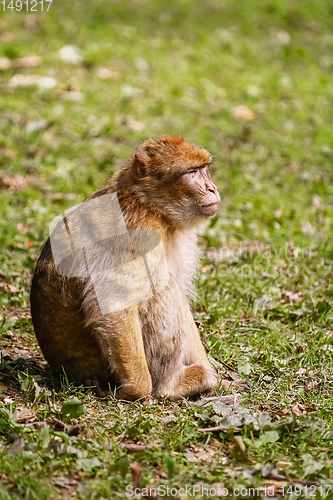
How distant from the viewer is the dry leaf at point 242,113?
9891mm

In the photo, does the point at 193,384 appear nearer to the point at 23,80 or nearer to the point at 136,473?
the point at 136,473

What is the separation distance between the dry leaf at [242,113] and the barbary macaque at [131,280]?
5.66 meters

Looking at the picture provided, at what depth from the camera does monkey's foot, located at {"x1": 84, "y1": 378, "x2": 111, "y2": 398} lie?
4148mm

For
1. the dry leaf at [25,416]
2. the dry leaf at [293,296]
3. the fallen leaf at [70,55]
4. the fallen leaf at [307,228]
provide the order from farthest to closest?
the fallen leaf at [70,55] → the fallen leaf at [307,228] → the dry leaf at [293,296] → the dry leaf at [25,416]

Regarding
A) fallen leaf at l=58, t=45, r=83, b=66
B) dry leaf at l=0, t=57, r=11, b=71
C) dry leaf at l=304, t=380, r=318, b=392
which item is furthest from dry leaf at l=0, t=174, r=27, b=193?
dry leaf at l=304, t=380, r=318, b=392

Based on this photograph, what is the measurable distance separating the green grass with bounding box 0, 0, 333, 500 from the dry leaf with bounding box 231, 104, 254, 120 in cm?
5

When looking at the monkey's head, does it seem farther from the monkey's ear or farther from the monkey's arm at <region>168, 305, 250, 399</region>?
the monkey's arm at <region>168, 305, 250, 399</region>

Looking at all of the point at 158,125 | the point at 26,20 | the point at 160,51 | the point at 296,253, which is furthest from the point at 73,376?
the point at 26,20

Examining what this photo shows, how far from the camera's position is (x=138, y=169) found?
4328 mm

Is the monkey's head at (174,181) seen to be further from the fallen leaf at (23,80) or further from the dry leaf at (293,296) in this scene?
the fallen leaf at (23,80)

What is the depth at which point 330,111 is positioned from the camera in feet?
33.8

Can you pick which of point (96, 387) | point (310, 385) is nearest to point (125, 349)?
point (96, 387)

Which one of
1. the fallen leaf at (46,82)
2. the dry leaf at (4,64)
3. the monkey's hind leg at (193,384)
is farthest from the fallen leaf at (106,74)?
the monkey's hind leg at (193,384)

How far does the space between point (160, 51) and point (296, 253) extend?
253 inches
